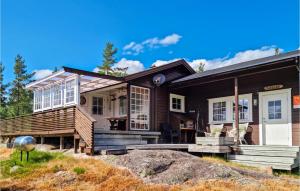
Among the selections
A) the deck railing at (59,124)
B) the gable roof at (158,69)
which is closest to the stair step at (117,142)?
the deck railing at (59,124)

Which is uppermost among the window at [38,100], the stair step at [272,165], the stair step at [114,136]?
the window at [38,100]

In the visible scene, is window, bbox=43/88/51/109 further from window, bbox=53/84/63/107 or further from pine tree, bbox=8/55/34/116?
pine tree, bbox=8/55/34/116

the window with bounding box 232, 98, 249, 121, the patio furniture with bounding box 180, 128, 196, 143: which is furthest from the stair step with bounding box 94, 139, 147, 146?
the window with bounding box 232, 98, 249, 121

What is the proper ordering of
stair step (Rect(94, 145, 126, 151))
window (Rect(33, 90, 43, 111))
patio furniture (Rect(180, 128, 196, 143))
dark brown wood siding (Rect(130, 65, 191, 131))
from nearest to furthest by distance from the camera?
stair step (Rect(94, 145, 126, 151))
dark brown wood siding (Rect(130, 65, 191, 131))
patio furniture (Rect(180, 128, 196, 143))
window (Rect(33, 90, 43, 111))

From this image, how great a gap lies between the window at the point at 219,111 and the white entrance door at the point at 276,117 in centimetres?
174

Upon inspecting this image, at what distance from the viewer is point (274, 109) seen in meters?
10.3

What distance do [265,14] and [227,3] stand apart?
2.12 metres

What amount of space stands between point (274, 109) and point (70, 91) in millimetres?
7290

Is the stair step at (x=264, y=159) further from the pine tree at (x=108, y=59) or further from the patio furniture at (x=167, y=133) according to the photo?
the pine tree at (x=108, y=59)

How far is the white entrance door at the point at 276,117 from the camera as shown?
32.5ft

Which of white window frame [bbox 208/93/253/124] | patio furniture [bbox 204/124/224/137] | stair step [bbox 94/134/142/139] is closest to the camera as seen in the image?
stair step [bbox 94/134/142/139]

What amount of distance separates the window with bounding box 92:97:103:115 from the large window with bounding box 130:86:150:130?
2.93m

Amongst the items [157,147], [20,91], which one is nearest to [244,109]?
[157,147]

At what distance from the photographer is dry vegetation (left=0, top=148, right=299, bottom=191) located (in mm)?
5504
